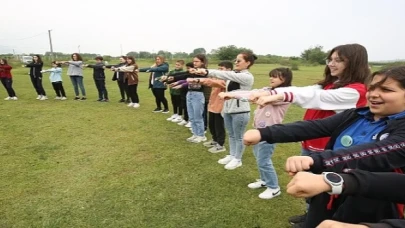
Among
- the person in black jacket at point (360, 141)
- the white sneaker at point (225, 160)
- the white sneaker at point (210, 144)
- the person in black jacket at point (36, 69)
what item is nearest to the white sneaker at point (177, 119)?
the white sneaker at point (210, 144)

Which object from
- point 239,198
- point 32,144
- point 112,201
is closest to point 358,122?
point 239,198

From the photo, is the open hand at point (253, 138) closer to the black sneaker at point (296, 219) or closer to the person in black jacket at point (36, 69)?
the black sneaker at point (296, 219)

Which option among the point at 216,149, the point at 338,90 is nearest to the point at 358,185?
the point at 338,90

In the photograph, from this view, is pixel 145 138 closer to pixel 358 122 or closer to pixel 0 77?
pixel 358 122

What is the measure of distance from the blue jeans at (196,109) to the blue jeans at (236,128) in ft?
4.27

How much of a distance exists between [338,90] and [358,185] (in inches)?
48.1

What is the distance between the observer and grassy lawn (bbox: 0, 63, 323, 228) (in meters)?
3.19

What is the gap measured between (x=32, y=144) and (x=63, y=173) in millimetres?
1920

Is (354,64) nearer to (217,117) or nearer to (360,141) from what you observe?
(360,141)

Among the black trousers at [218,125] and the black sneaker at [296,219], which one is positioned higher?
the black trousers at [218,125]

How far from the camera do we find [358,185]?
109 cm

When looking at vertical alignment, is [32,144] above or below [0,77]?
below

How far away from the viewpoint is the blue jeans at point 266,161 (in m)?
3.49

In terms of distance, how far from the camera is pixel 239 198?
3643 mm
